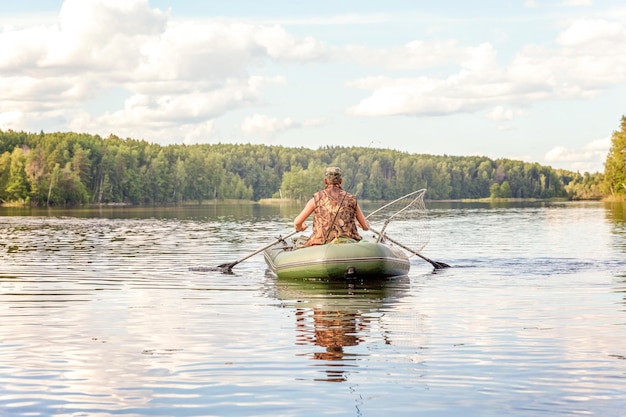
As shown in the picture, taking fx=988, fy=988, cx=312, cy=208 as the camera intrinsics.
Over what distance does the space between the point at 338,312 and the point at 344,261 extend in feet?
15.2

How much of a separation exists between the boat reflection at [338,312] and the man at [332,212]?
99 cm

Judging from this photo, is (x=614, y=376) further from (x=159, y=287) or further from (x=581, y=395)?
(x=159, y=287)

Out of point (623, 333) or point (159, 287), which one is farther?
point (159, 287)

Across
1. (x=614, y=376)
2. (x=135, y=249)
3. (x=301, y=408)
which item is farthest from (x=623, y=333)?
(x=135, y=249)

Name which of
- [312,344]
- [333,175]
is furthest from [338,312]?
[333,175]

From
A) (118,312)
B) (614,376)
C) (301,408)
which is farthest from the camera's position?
(118,312)

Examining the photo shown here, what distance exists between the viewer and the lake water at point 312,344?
8.59 meters

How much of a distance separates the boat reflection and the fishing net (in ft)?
6.52

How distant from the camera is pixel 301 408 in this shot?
8344 millimetres

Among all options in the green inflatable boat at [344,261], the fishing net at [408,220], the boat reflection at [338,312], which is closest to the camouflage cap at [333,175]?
the green inflatable boat at [344,261]

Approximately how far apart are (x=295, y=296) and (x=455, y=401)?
945cm

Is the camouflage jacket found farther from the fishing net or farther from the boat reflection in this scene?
the fishing net

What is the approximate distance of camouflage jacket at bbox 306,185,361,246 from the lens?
64.2 feet

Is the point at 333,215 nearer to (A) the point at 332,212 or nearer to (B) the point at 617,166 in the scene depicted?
(A) the point at 332,212
